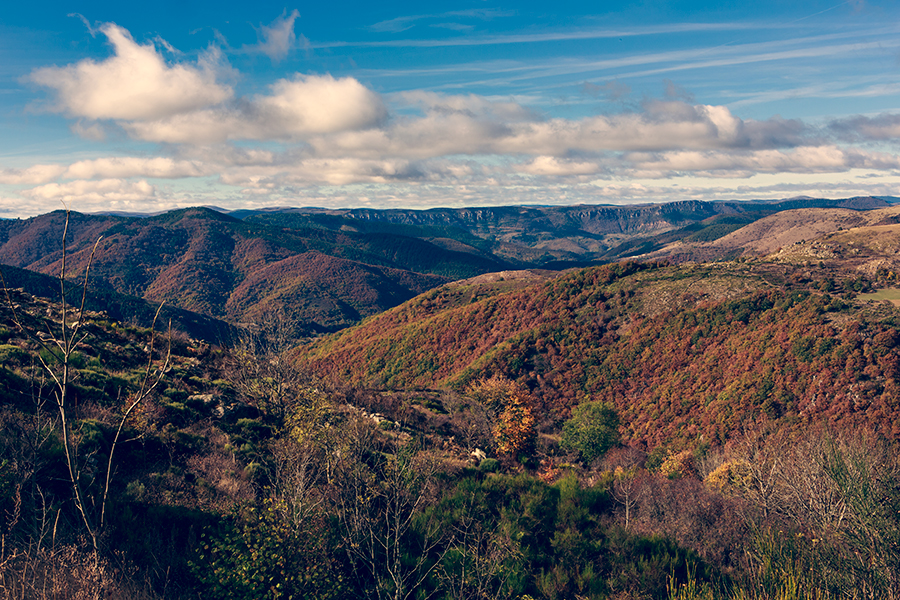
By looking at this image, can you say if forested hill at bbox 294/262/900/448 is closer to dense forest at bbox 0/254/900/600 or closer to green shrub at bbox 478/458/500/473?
dense forest at bbox 0/254/900/600

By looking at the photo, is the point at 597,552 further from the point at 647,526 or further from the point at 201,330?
the point at 201,330

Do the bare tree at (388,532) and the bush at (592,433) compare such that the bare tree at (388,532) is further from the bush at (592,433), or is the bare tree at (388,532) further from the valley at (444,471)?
the bush at (592,433)

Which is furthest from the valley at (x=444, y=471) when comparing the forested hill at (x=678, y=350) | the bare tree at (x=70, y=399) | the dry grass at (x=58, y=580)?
the forested hill at (x=678, y=350)

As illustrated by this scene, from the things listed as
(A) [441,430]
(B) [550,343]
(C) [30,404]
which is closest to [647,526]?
(A) [441,430]

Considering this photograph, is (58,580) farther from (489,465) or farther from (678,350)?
(678,350)

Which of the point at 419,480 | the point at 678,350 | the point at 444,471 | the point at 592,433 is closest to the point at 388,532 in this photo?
the point at 419,480
